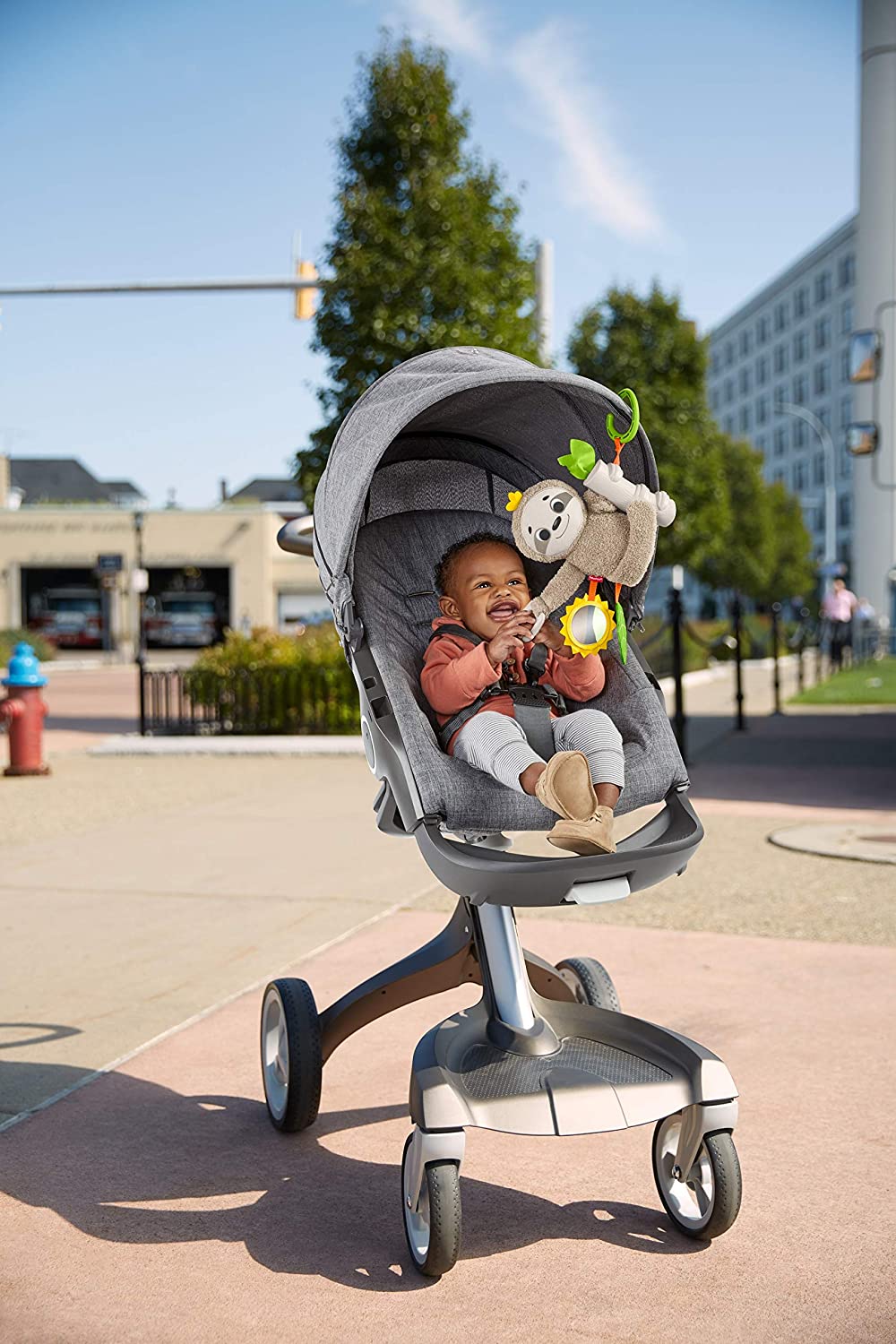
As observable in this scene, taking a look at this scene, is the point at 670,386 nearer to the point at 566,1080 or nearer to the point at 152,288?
the point at 152,288

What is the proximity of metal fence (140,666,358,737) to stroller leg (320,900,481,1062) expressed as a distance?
11.2m

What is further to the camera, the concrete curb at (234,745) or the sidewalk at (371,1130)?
the concrete curb at (234,745)

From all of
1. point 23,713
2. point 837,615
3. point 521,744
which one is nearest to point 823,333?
point 837,615

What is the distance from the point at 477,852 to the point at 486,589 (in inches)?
29.2

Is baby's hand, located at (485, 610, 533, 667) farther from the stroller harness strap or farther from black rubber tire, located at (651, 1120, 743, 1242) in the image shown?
black rubber tire, located at (651, 1120, 743, 1242)

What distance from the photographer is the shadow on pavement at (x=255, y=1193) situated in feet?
10.7

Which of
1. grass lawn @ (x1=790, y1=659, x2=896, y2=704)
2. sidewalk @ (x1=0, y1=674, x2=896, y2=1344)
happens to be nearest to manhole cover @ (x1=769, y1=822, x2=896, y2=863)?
sidewalk @ (x1=0, y1=674, x2=896, y2=1344)

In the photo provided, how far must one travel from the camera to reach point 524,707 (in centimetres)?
340

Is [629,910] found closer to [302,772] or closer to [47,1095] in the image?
[47,1095]

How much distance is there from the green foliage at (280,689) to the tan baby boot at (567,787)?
12.0 meters

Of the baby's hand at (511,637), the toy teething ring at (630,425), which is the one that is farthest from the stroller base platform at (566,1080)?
the toy teething ring at (630,425)

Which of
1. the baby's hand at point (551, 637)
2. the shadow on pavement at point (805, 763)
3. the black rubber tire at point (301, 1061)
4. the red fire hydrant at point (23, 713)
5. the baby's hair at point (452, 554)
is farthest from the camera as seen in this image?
the red fire hydrant at point (23, 713)

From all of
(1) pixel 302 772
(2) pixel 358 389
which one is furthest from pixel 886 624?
(1) pixel 302 772

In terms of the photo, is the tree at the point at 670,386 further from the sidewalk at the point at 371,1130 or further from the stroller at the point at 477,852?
the stroller at the point at 477,852
